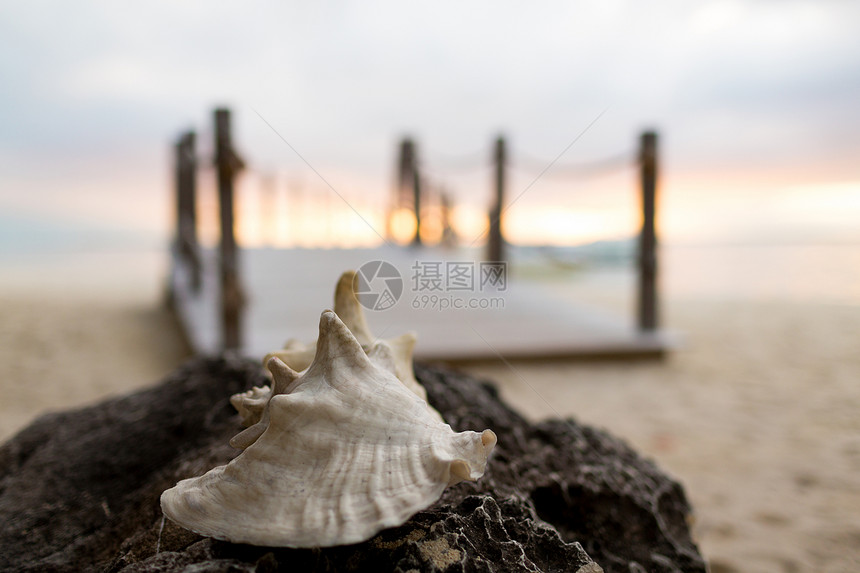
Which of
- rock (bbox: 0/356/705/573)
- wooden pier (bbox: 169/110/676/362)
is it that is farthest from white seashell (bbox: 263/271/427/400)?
wooden pier (bbox: 169/110/676/362)

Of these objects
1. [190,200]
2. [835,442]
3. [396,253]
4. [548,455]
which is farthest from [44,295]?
[835,442]

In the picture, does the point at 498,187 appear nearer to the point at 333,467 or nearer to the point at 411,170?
the point at 411,170

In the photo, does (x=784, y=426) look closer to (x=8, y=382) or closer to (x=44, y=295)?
(x=8, y=382)

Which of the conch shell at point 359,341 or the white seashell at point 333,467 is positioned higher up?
the conch shell at point 359,341

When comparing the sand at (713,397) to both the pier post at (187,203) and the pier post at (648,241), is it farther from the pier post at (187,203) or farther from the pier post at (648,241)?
the pier post at (187,203)

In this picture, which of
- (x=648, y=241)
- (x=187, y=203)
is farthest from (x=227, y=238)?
(x=648, y=241)

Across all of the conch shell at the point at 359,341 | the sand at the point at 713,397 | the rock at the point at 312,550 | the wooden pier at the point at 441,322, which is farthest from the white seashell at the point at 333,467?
the wooden pier at the point at 441,322
